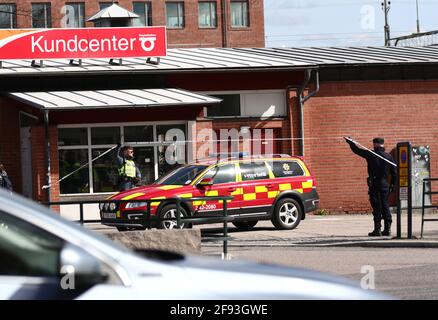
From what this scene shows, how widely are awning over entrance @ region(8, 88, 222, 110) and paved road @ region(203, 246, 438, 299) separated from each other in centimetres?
800

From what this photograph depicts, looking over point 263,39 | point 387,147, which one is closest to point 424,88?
point 387,147

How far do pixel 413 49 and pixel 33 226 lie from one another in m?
30.1

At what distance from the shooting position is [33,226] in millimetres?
4219

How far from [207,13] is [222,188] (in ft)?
154

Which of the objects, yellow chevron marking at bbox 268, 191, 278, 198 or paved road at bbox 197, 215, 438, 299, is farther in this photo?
yellow chevron marking at bbox 268, 191, 278, 198

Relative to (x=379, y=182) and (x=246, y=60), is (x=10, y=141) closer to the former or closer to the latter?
(x=246, y=60)

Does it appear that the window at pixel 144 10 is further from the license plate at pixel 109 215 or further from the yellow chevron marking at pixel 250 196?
the license plate at pixel 109 215

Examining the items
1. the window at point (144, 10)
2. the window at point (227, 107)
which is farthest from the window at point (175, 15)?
the window at point (227, 107)

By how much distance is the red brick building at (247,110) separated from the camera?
2638 cm

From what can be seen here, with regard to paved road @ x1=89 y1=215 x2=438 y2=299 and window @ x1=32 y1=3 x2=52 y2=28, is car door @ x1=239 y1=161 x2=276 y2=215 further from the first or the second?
window @ x1=32 y1=3 x2=52 y2=28

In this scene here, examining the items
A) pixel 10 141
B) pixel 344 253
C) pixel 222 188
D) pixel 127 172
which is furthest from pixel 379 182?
pixel 10 141

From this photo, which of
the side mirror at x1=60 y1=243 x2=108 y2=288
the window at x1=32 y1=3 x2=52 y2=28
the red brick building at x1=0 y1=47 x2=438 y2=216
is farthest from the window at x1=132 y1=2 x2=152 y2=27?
the side mirror at x1=60 y1=243 x2=108 y2=288

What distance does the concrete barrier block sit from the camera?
14367 mm
